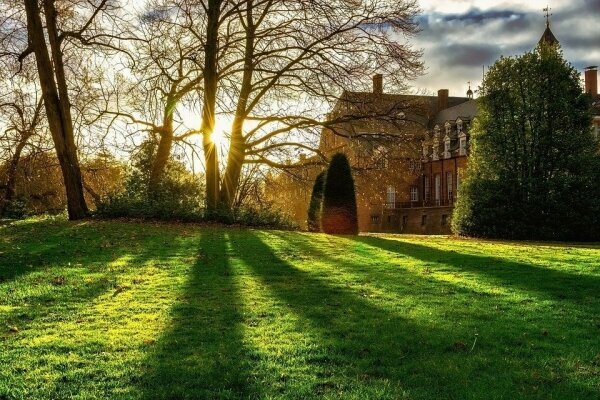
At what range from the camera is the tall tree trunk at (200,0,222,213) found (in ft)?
73.7

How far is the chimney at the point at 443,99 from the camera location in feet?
226

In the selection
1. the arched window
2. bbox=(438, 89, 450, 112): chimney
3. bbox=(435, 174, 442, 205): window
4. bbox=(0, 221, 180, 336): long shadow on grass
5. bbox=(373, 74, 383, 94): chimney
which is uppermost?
bbox=(438, 89, 450, 112): chimney

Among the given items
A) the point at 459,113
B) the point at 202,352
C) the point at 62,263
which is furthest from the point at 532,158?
the point at 459,113

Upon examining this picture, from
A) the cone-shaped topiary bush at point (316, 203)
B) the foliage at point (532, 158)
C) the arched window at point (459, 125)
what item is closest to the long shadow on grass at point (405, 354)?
the cone-shaped topiary bush at point (316, 203)

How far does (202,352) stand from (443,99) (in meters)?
67.1

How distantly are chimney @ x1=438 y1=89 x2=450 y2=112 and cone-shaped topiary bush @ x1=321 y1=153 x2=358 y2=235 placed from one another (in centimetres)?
5084

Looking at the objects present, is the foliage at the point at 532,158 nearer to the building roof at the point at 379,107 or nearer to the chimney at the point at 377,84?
the building roof at the point at 379,107

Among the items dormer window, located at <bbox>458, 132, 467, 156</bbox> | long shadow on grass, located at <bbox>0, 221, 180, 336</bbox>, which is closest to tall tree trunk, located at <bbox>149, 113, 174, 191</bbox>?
long shadow on grass, located at <bbox>0, 221, 180, 336</bbox>

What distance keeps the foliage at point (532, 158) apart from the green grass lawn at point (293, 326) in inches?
598

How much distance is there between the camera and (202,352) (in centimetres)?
599

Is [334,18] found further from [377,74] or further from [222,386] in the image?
[222,386]

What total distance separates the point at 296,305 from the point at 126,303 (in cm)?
244

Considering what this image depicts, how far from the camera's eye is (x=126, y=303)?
8.33 metres

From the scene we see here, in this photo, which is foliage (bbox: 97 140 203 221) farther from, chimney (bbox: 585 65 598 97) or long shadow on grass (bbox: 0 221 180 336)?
chimney (bbox: 585 65 598 97)
